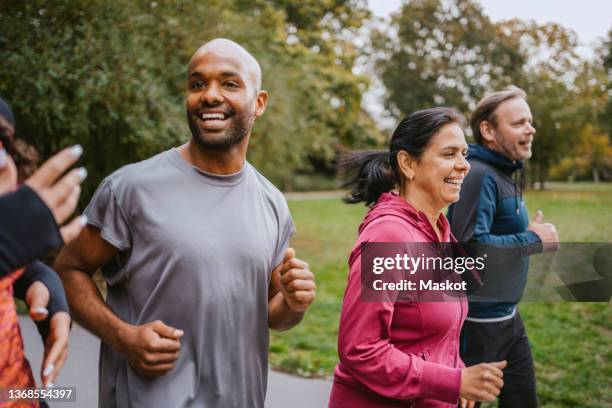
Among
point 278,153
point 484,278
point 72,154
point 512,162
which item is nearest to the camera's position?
point 72,154

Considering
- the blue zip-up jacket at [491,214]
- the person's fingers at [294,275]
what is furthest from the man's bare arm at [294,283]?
the blue zip-up jacket at [491,214]

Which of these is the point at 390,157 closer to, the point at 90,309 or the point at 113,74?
the point at 90,309

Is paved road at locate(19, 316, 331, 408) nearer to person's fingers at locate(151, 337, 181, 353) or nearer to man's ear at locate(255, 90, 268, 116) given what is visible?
person's fingers at locate(151, 337, 181, 353)

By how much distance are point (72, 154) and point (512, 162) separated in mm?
2633

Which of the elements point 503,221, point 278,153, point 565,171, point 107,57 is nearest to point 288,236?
point 503,221

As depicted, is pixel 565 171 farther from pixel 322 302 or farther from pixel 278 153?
pixel 278 153

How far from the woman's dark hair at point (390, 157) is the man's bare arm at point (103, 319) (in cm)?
120

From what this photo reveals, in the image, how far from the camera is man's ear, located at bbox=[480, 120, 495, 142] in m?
3.33

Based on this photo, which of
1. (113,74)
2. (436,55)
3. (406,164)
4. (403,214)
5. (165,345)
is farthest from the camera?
(436,55)

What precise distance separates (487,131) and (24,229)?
2729 mm

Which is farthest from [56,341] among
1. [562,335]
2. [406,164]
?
[562,335]

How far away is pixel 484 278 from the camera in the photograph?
3.07m

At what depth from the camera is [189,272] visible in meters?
1.92

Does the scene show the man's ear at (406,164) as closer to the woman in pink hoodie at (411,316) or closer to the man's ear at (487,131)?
the woman in pink hoodie at (411,316)
